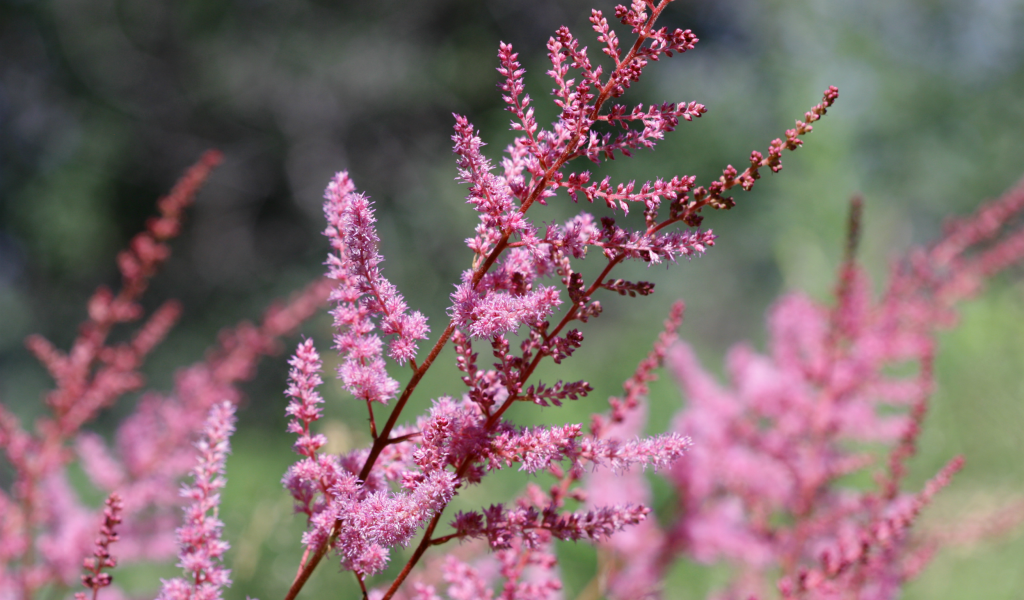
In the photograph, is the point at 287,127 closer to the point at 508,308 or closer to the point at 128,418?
the point at 128,418

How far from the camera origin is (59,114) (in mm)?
9875

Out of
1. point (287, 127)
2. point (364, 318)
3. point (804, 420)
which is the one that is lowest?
point (364, 318)

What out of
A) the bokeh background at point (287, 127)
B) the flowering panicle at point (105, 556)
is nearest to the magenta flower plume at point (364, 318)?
the flowering panicle at point (105, 556)

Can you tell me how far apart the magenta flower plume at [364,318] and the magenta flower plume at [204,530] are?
13 cm

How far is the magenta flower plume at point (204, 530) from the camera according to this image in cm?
70

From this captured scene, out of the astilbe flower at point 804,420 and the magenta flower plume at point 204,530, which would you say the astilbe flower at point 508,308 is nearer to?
the magenta flower plume at point 204,530

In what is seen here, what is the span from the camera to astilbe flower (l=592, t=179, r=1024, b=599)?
1356mm

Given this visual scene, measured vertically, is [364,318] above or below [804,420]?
below

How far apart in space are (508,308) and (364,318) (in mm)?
156

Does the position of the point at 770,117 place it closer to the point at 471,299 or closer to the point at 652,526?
the point at 652,526

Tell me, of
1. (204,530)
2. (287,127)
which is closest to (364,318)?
(204,530)

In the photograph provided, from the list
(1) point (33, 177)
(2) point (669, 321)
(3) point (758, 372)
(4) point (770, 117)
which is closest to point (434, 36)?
(4) point (770, 117)

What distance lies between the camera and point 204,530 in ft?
2.35

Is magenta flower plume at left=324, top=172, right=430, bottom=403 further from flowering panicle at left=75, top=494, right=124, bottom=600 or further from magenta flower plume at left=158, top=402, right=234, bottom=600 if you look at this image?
flowering panicle at left=75, top=494, right=124, bottom=600
